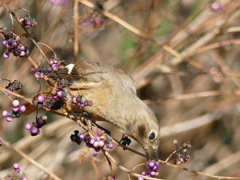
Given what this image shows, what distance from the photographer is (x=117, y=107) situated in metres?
3.46

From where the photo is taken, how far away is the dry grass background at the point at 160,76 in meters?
4.33

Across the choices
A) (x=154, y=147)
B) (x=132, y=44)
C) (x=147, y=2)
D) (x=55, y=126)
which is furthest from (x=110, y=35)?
(x=154, y=147)

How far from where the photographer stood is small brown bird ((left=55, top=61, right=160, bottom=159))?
3418 mm

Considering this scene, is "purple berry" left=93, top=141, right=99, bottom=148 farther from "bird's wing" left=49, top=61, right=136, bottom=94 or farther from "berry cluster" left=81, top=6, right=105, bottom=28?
"berry cluster" left=81, top=6, right=105, bottom=28

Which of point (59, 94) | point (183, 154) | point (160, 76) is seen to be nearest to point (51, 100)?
point (59, 94)

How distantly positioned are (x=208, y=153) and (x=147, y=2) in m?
2.50

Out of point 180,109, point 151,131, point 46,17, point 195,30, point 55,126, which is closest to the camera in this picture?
point 151,131

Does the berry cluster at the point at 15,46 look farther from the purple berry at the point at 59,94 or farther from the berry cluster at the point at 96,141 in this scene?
the berry cluster at the point at 96,141

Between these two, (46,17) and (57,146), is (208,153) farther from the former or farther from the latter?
(46,17)

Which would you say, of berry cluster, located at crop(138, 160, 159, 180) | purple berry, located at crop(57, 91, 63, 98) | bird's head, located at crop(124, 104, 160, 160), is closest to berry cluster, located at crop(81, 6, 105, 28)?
bird's head, located at crop(124, 104, 160, 160)

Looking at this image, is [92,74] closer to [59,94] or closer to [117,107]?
[117,107]

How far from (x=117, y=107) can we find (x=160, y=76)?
1.64m

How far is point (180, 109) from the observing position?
6324 mm

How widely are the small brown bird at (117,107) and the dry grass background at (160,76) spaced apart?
0.65m
